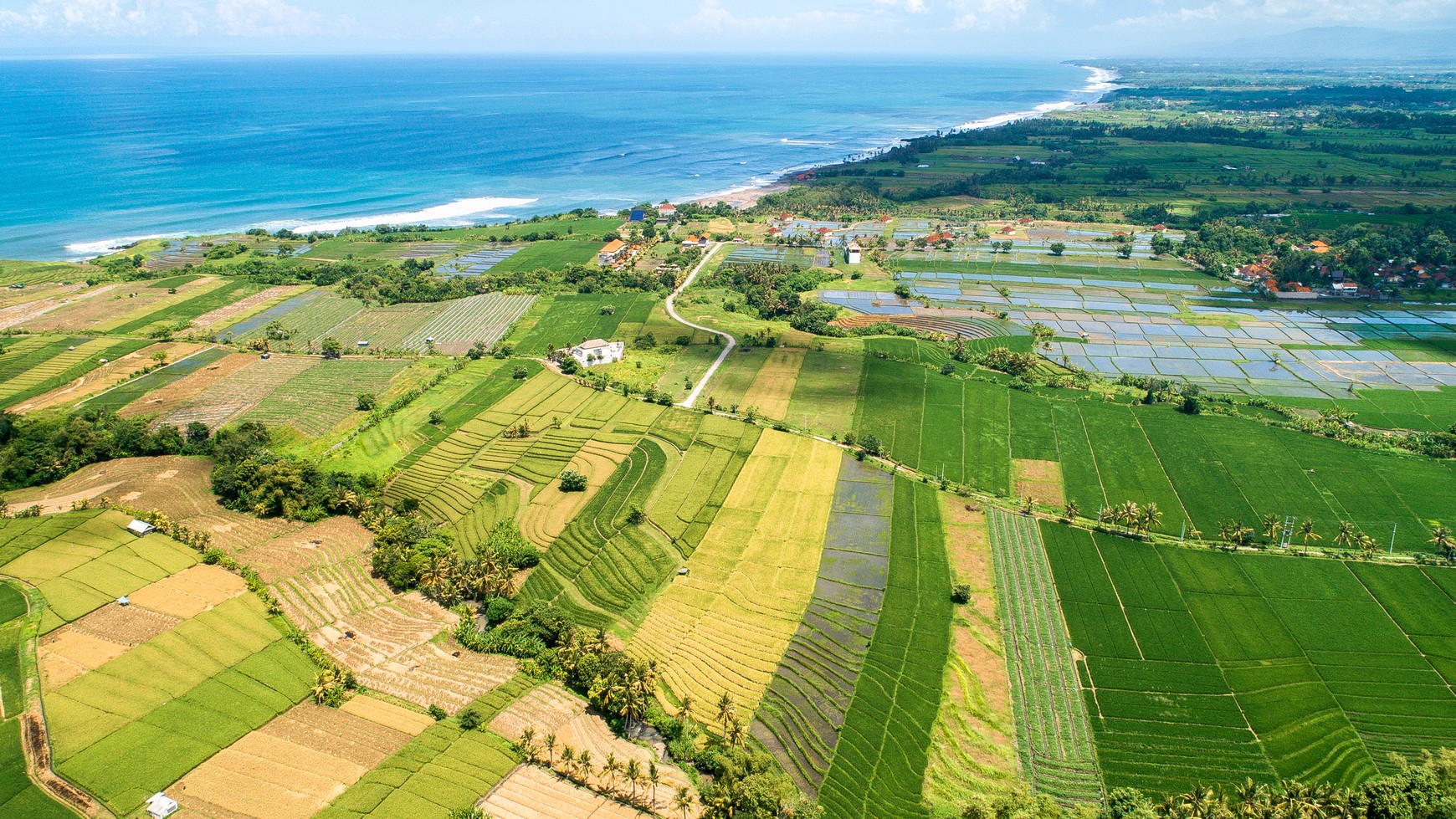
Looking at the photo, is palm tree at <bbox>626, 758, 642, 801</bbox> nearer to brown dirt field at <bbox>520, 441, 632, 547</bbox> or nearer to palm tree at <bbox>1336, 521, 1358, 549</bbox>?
brown dirt field at <bbox>520, 441, 632, 547</bbox>

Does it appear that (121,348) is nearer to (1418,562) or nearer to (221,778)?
(221,778)

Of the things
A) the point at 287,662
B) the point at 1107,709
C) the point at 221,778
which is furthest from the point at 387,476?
the point at 1107,709

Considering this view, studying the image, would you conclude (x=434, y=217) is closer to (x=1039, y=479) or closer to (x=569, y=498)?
(x=569, y=498)

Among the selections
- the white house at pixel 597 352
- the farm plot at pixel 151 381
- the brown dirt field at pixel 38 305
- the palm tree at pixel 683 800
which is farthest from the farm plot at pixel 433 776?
the brown dirt field at pixel 38 305

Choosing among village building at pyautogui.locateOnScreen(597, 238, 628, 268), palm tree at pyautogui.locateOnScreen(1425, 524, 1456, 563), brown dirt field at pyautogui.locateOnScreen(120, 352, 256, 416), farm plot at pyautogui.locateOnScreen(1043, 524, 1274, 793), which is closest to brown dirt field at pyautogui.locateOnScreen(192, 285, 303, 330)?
brown dirt field at pyautogui.locateOnScreen(120, 352, 256, 416)

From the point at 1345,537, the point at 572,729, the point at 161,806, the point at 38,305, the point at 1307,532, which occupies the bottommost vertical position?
the point at 572,729

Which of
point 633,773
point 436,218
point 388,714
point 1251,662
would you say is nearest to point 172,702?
point 388,714
